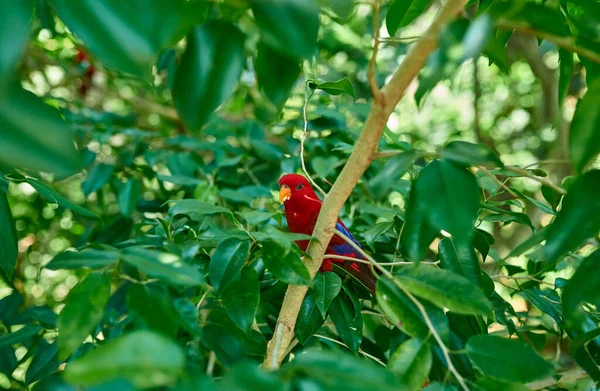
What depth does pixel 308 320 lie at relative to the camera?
861 mm

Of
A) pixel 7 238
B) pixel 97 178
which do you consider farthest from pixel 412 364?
pixel 97 178

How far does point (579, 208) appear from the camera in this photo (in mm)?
569

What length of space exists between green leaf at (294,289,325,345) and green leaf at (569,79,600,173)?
45cm

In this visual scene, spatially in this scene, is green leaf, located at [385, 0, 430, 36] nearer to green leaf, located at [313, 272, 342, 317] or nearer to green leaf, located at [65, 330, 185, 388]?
green leaf, located at [313, 272, 342, 317]

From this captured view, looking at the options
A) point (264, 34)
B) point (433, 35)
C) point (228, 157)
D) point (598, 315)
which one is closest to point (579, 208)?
point (433, 35)

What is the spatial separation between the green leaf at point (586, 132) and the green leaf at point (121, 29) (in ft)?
1.34

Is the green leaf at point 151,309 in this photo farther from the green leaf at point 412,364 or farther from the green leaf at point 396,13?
the green leaf at point 396,13

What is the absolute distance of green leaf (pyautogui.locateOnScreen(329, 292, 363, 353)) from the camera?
2.83ft

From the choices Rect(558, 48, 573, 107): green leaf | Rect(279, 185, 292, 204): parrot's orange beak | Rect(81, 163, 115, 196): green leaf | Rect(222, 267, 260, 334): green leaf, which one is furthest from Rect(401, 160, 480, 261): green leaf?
Rect(81, 163, 115, 196): green leaf

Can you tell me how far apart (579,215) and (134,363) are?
18.2 inches

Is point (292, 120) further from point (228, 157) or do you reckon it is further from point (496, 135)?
point (496, 135)

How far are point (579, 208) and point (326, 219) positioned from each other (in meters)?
0.31

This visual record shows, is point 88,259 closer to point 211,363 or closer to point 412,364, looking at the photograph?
point 211,363

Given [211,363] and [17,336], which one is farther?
[17,336]
